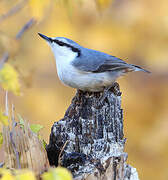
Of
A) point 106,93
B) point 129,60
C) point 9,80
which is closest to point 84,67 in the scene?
point 106,93

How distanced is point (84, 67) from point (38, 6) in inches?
38.2

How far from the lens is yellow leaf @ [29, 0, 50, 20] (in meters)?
2.49

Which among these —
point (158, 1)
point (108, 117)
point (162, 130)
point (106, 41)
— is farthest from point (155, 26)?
point (108, 117)

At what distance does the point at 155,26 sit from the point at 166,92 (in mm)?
Result: 1066

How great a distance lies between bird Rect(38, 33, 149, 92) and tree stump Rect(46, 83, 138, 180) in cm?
53

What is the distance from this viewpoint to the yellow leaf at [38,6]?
249 centimetres

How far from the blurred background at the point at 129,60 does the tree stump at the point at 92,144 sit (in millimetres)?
2484

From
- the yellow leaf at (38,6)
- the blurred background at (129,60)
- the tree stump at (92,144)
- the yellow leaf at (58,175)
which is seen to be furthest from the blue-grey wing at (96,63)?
the yellow leaf at (58,175)

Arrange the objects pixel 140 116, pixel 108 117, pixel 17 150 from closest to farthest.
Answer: pixel 17 150 → pixel 108 117 → pixel 140 116

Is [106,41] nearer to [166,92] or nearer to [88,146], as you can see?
[166,92]

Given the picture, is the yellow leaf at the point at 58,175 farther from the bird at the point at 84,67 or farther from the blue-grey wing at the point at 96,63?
the blue-grey wing at the point at 96,63

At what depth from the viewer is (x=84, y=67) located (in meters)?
3.33

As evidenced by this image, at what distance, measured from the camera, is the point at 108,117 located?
8.50 ft

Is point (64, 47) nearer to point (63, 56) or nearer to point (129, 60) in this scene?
point (63, 56)
